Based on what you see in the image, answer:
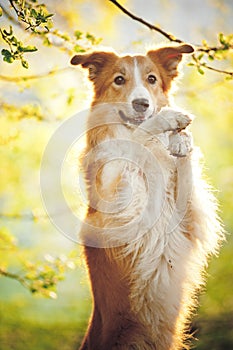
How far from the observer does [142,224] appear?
242 centimetres

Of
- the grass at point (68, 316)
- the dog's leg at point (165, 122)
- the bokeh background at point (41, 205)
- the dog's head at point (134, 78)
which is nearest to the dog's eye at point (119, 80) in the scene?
the dog's head at point (134, 78)

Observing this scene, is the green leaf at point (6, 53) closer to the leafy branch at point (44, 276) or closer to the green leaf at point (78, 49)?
the green leaf at point (78, 49)

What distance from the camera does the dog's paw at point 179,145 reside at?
226cm

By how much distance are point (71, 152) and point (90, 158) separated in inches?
8.2

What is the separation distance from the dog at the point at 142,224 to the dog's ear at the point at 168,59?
0.07m

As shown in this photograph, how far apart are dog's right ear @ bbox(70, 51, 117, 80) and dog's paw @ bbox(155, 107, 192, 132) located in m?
0.56

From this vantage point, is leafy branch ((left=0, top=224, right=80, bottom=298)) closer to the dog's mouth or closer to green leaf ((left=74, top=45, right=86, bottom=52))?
the dog's mouth

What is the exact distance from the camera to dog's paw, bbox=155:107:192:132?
2238 mm

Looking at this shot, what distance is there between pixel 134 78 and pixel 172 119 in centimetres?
39

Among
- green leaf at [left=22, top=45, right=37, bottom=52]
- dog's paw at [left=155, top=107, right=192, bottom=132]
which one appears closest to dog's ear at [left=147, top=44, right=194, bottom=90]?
dog's paw at [left=155, top=107, right=192, bottom=132]

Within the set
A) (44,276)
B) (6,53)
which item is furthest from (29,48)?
(44,276)

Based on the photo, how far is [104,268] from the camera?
252 cm

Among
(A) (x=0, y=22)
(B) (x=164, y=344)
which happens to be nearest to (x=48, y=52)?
(A) (x=0, y=22)

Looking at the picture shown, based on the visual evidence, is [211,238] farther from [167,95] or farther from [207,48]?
[207,48]
